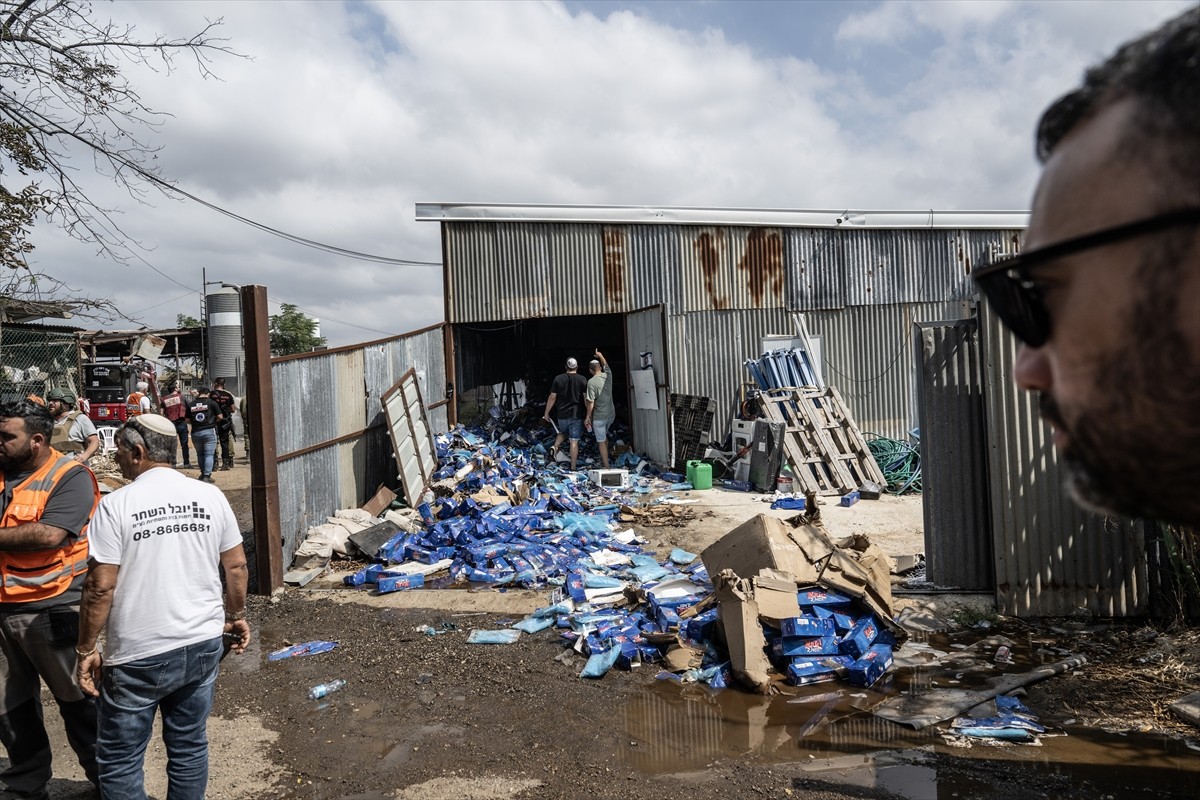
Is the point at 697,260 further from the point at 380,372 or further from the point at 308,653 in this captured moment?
the point at 308,653

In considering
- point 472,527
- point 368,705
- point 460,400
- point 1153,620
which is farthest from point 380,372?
point 1153,620

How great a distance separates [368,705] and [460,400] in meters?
10.9

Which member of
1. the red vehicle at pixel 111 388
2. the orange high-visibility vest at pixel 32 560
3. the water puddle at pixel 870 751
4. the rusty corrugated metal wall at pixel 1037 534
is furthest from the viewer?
the red vehicle at pixel 111 388

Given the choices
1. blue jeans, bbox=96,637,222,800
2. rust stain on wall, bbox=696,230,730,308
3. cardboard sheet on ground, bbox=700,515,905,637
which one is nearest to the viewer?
blue jeans, bbox=96,637,222,800

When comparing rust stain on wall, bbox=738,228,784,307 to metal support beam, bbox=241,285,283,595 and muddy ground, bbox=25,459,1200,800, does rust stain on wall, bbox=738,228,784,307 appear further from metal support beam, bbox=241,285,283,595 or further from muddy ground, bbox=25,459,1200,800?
muddy ground, bbox=25,459,1200,800

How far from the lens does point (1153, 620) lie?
5539 mm

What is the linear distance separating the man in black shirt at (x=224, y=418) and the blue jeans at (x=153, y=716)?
12.3m

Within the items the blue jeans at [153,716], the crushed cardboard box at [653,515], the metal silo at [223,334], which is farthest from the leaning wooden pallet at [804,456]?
the metal silo at [223,334]

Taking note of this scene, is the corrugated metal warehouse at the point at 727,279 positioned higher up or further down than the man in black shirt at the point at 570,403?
higher up

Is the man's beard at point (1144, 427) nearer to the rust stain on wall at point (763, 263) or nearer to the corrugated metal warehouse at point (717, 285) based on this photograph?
the corrugated metal warehouse at point (717, 285)

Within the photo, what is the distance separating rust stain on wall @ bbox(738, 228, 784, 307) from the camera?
1558 centimetres

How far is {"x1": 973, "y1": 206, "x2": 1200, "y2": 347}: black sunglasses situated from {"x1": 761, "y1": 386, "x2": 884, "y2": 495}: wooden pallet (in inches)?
428

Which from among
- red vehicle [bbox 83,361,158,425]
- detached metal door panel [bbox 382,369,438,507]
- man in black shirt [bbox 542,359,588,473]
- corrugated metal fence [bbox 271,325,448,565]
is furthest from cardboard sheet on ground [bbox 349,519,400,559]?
red vehicle [bbox 83,361,158,425]

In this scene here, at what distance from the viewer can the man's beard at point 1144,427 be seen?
700mm
